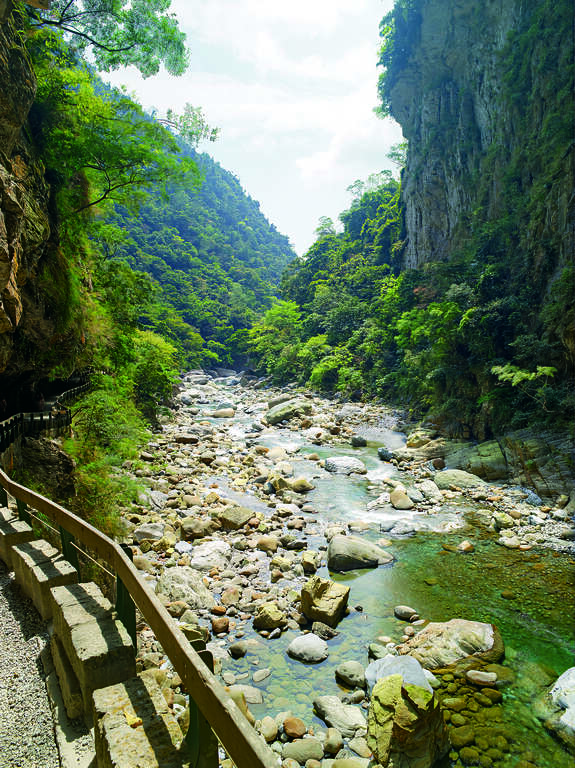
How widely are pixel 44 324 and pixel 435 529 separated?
9418 millimetres

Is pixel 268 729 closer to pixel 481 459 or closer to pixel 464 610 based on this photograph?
pixel 464 610

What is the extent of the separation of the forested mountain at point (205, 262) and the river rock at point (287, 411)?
15.5 m

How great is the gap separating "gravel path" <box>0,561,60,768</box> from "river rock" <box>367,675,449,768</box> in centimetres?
293

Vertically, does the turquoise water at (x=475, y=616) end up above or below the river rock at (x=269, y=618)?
below

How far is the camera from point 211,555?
25.1ft

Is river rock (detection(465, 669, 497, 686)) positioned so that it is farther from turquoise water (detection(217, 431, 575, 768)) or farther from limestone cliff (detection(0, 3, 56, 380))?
limestone cliff (detection(0, 3, 56, 380))

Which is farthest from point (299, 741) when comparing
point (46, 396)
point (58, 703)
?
point (46, 396)

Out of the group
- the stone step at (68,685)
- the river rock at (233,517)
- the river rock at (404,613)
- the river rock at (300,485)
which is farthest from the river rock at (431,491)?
the stone step at (68,685)

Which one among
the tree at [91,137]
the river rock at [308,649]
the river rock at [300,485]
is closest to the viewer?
the river rock at [308,649]

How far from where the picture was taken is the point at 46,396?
13289 millimetres

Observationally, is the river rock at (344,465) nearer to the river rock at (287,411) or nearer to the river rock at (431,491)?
the river rock at (431,491)

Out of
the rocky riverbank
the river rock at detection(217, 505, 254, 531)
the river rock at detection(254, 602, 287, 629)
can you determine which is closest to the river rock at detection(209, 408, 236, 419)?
the rocky riverbank

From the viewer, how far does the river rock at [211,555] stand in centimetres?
733

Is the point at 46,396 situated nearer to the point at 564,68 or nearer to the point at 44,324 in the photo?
the point at 44,324
